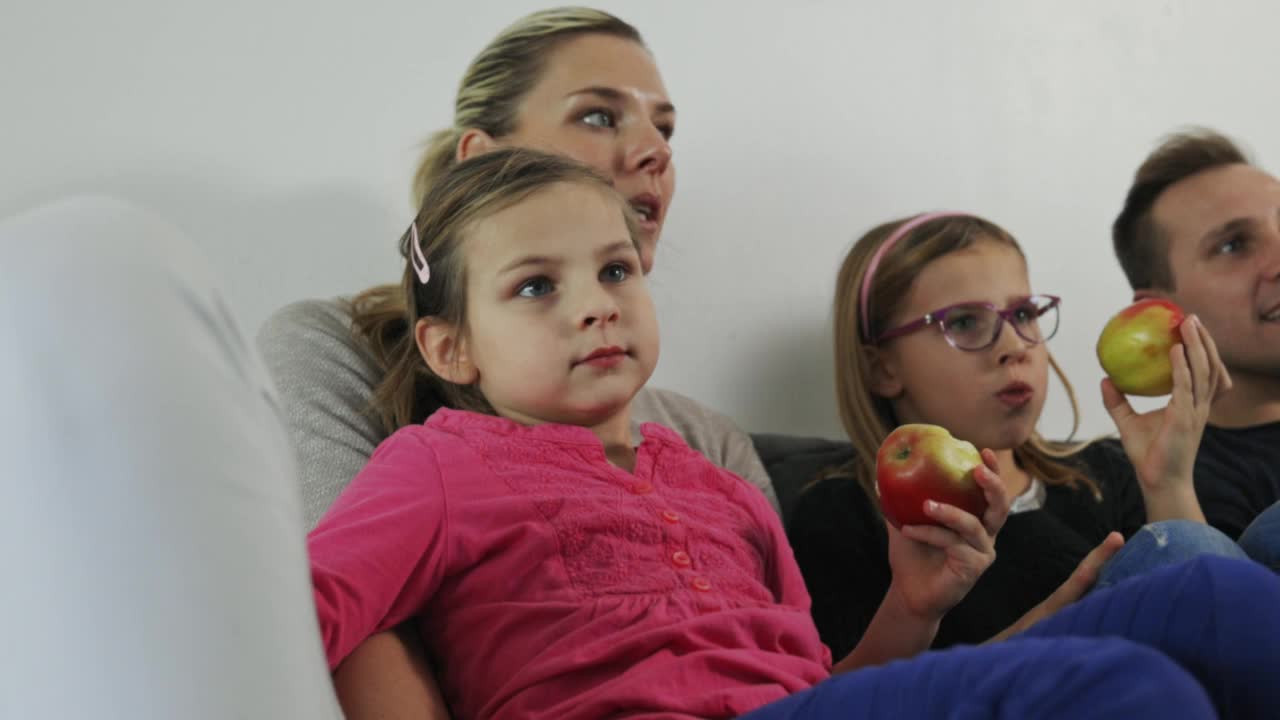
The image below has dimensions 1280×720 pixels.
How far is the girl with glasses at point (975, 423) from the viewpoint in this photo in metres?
1.72

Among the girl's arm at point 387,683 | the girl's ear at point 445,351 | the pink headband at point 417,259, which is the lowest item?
the girl's arm at point 387,683

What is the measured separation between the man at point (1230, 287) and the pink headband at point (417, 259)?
1221 millimetres

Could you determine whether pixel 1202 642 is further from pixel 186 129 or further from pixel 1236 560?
pixel 186 129

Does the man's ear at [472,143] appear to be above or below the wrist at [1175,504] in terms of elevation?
above

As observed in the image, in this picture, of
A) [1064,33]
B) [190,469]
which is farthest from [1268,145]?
[190,469]

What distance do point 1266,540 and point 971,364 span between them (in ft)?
1.89

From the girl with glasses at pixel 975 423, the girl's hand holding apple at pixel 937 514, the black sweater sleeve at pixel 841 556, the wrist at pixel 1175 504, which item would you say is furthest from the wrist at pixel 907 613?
the wrist at pixel 1175 504

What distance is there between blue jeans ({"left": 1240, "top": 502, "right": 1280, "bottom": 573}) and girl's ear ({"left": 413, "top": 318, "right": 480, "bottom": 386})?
84cm

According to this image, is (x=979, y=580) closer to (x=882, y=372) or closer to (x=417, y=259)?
(x=882, y=372)

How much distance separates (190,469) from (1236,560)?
2.43 feet

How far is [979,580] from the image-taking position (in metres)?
1.84

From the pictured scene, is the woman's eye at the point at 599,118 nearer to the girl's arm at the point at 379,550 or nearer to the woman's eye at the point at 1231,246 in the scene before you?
the girl's arm at the point at 379,550

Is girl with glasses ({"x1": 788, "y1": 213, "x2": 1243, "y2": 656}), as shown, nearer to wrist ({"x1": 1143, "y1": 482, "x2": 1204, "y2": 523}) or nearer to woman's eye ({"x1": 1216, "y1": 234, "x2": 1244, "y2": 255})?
wrist ({"x1": 1143, "y1": 482, "x2": 1204, "y2": 523})

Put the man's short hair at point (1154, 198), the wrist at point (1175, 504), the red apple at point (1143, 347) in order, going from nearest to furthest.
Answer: the wrist at point (1175, 504)
the red apple at point (1143, 347)
the man's short hair at point (1154, 198)
